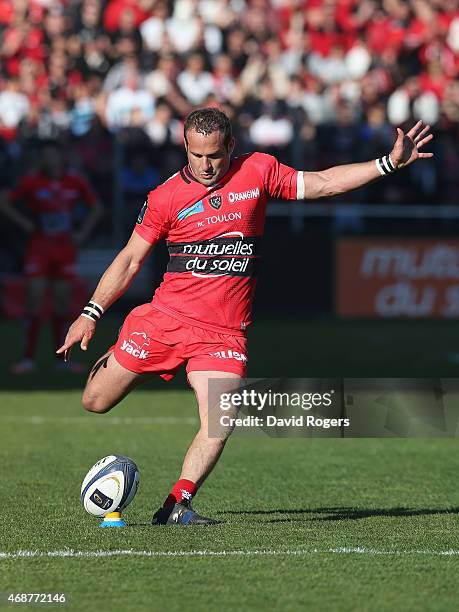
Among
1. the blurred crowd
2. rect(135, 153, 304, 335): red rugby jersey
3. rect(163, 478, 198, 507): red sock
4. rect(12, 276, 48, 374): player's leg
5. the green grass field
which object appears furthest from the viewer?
the blurred crowd

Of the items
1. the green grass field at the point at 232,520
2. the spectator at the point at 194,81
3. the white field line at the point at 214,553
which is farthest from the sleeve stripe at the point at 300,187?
the spectator at the point at 194,81

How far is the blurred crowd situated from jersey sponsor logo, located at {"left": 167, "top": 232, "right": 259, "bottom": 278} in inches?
534

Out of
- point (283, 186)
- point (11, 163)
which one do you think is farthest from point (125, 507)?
point (11, 163)

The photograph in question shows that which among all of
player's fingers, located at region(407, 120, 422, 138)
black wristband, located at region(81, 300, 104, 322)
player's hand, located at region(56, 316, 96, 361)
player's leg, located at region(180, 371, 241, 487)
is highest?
player's fingers, located at region(407, 120, 422, 138)

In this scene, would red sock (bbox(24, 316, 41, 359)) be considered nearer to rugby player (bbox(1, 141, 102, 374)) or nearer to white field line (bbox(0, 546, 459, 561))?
rugby player (bbox(1, 141, 102, 374))

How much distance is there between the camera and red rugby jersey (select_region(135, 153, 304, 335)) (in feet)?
24.2

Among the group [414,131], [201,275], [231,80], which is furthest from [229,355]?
[231,80]

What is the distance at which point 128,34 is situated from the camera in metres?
22.3

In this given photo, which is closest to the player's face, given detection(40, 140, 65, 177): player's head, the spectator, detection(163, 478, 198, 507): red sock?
detection(163, 478, 198, 507): red sock

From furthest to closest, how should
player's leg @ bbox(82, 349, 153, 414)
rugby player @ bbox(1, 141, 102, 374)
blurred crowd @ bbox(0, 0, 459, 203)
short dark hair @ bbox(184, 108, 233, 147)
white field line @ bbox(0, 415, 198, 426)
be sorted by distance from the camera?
blurred crowd @ bbox(0, 0, 459, 203) → rugby player @ bbox(1, 141, 102, 374) → white field line @ bbox(0, 415, 198, 426) → player's leg @ bbox(82, 349, 153, 414) → short dark hair @ bbox(184, 108, 233, 147)

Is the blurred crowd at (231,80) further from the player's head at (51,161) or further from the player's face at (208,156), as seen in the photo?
the player's face at (208,156)

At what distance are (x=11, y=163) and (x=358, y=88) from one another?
→ 5933 mm

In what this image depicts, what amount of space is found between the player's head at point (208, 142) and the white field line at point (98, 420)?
16.5 feet

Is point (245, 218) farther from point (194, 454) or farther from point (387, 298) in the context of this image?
point (387, 298)
